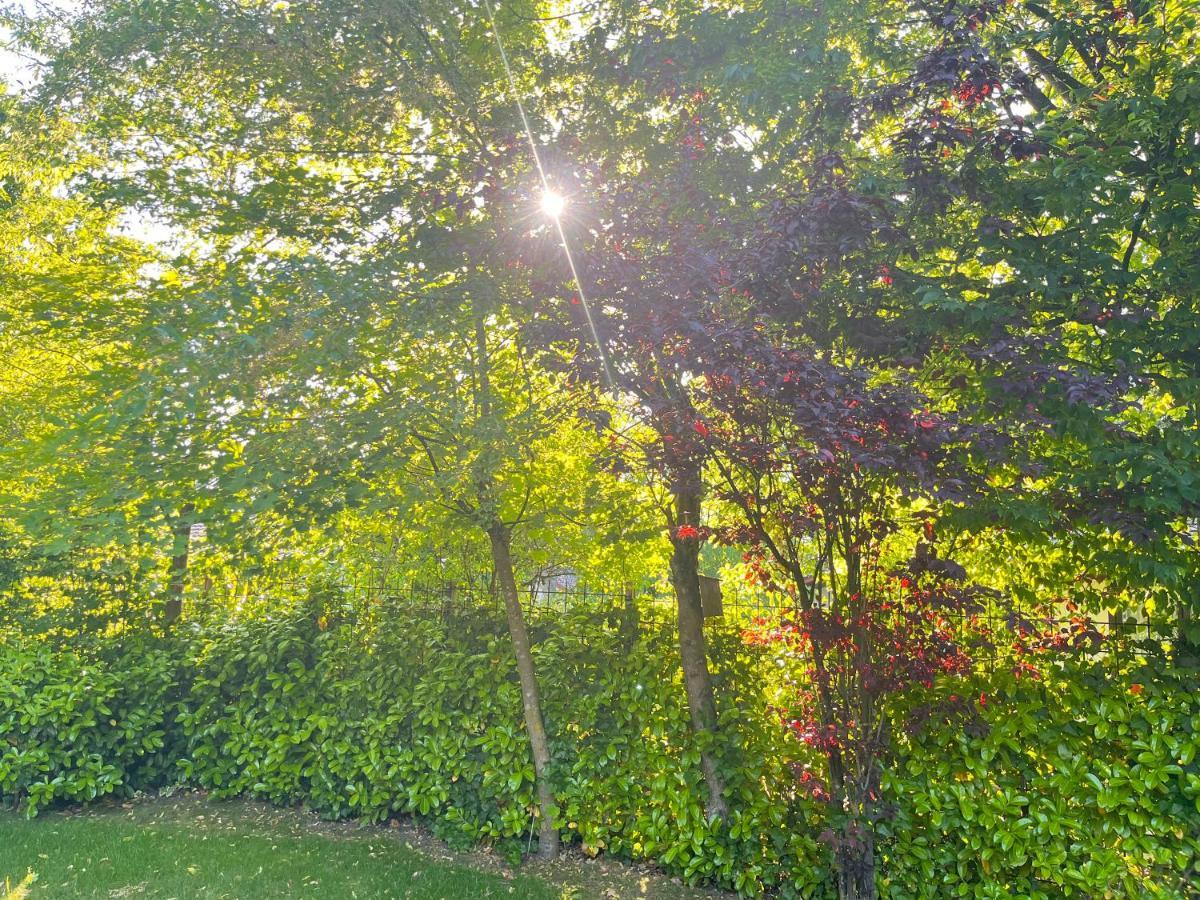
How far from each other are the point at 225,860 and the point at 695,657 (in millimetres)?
2881

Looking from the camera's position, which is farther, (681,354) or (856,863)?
(856,863)

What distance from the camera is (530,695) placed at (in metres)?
4.63

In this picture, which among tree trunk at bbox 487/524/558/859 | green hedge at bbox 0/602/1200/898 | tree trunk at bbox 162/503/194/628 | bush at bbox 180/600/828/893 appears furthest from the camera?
tree trunk at bbox 162/503/194/628

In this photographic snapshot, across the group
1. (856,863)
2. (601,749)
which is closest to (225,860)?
(601,749)

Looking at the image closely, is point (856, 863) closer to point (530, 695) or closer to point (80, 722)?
point (530, 695)

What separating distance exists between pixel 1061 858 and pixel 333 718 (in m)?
4.28

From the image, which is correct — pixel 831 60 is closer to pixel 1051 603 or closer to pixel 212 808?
pixel 1051 603

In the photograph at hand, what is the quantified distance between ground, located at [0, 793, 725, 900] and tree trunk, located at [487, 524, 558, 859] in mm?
191

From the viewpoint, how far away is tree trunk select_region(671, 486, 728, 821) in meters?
4.14

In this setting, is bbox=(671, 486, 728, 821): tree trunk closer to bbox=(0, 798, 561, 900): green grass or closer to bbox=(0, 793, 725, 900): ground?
bbox=(0, 793, 725, 900): ground

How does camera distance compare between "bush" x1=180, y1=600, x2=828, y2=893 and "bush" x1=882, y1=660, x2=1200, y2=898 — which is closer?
"bush" x1=882, y1=660, x2=1200, y2=898

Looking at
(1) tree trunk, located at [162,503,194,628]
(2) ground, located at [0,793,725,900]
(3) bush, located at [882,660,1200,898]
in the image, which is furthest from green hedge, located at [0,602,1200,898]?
(1) tree trunk, located at [162,503,194,628]

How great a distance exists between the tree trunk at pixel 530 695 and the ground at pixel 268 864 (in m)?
0.19

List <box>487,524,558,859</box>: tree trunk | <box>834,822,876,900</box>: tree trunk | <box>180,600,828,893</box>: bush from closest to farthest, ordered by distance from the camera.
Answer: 1. <box>834,822,876,900</box>: tree trunk
2. <box>180,600,828,893</box>: bush
3. <box>487,524,558,859</box>: tree trunk
